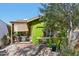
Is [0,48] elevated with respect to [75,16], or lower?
lower

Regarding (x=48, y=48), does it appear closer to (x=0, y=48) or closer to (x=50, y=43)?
(x=50, y=43)

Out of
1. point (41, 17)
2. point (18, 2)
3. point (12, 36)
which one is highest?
point (18, 2)

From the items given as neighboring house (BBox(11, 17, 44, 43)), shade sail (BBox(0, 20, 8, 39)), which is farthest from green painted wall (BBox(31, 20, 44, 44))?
shade sail (BBox(0, 20, 8, 39))

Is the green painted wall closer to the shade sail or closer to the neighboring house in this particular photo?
the neighboring house

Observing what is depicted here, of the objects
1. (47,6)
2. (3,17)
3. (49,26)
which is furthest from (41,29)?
(3,17)

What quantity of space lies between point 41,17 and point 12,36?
30cm

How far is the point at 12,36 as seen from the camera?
1879 mm

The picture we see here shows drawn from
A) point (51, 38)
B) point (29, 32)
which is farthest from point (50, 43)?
point (29, 32)

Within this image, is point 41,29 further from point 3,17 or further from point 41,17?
point 3,17

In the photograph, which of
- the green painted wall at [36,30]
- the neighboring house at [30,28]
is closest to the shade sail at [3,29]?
the neighboring house at [30,28]

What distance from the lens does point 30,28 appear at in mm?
1872

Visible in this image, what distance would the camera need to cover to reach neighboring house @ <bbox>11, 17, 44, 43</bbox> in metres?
1.86

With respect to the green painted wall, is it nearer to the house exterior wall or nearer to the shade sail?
the house exterior wall

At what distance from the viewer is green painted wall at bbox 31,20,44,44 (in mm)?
1858
